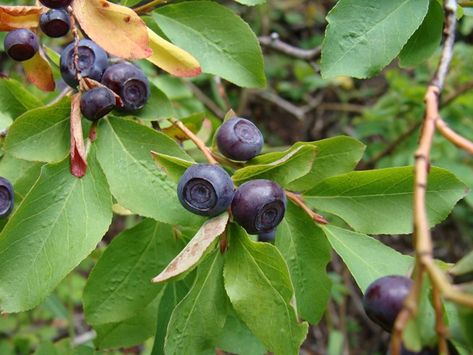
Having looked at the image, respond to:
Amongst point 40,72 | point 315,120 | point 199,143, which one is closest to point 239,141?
point 199,143

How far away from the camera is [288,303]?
0.82 metres

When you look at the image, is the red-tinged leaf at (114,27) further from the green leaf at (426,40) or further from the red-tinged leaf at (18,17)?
the green leaf at (426,40)

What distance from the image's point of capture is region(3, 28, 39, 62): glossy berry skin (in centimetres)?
101

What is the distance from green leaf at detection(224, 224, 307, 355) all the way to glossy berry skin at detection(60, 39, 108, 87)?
14.6 inches

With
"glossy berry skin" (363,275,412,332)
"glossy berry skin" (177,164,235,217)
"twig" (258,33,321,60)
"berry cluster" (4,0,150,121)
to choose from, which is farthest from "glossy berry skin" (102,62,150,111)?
"twig" (258,33,321,60)

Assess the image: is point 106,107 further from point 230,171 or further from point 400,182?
point 400,182

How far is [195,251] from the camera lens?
0.79 metres

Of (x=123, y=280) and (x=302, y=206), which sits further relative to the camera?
(x=123, y=280)

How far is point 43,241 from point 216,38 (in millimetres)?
491

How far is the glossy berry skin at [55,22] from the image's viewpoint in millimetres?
1009

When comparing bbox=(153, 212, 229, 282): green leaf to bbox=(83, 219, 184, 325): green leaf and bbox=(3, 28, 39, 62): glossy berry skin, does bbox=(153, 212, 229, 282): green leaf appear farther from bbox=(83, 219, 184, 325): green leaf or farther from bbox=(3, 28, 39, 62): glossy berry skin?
bbox=(3, 28, 39, 62): glossy berry skin

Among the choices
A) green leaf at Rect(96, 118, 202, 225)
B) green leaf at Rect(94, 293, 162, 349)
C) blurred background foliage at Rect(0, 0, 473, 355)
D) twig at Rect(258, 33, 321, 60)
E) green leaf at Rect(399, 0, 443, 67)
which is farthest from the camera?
blurred background foliage at Rect(0, 0, 473, 355)

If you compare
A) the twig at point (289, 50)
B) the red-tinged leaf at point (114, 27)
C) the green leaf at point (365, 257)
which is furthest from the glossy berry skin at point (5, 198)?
the twig at point (289, 50)

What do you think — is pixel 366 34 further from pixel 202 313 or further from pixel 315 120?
pixel 315 120
